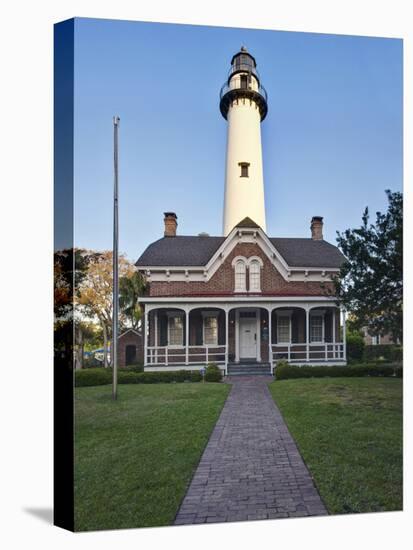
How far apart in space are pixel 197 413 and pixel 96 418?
1.80m

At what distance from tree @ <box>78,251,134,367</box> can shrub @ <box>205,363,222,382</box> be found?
161cm

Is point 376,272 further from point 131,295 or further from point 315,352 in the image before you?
point 131,295

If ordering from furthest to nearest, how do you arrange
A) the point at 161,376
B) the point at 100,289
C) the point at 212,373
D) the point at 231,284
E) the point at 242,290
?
1. the point at 242,290
2. the point at 231,284
3. the point at 161,376
4. the point at 212,373
5. the point at 100,289

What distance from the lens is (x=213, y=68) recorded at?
6.44 metres

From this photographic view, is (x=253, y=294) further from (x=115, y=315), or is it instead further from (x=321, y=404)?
(x=115, y=315)

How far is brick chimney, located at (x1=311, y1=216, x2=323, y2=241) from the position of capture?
654cm

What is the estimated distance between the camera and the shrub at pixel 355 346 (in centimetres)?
683

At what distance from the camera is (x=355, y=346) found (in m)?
6.84

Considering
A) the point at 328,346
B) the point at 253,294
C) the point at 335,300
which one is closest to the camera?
the point at 328,346

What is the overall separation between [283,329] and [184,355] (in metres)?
1.72

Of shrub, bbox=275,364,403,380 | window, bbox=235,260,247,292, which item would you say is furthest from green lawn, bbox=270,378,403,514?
window, bbox=235,260,247,292

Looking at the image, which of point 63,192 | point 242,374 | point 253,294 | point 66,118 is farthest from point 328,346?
point 66,118

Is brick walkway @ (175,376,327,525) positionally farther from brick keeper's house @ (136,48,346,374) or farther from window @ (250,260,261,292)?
window @ (250,260,261,292)

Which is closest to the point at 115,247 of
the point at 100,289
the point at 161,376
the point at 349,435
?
the point at 100,289
